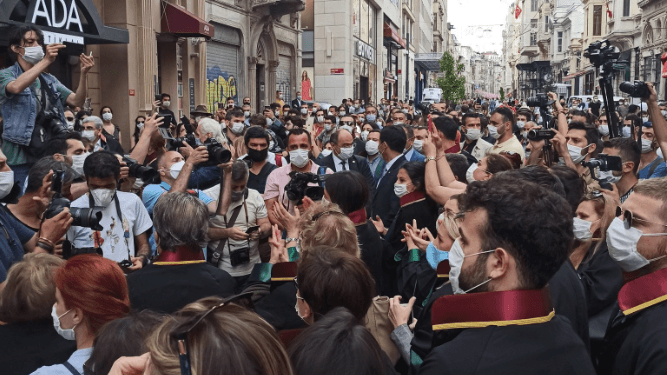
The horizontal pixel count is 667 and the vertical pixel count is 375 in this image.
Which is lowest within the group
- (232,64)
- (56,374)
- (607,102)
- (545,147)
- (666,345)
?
(56,374)

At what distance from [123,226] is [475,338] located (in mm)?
3238

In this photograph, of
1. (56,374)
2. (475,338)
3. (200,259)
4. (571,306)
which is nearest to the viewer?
(475,338)

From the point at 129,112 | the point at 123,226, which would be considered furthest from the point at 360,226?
the point at 129,112

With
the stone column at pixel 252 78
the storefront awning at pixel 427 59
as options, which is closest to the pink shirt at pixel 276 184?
the stone column at pixel 252 78

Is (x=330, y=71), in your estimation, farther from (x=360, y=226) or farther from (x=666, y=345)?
(x=666, y=345)

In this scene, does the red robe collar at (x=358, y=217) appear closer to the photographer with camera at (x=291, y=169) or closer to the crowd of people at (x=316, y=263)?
the crowd of people at (x=316, y=263)

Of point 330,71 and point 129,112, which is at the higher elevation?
point 330,71

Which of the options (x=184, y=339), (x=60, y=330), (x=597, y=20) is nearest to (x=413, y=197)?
(x=60, y=330)

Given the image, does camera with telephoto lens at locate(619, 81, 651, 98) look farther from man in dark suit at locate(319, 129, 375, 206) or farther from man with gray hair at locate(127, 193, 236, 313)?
man with gray hair at locate(127, 193, 236, 313)

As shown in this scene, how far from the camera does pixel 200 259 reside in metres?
3.81

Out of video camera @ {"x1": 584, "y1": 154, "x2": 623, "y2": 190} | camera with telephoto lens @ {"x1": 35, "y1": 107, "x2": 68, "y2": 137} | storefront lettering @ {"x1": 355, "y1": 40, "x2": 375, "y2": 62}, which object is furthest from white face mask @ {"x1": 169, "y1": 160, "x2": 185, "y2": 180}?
storefront lettering @ {"x1": 355, "y1": 40, "x2": 375, "y2": 62}

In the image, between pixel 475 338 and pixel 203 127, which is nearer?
pixel 475 338

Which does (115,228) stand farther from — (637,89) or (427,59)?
(427,59)

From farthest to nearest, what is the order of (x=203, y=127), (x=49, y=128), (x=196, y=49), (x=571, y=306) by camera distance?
1. (x=196, y=49)
2. (x=203, y=127)
3. (x=49, y=128)
4. (x=571, y=306)
